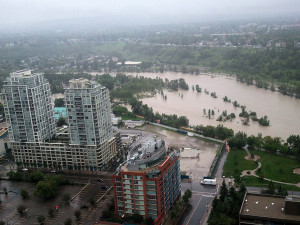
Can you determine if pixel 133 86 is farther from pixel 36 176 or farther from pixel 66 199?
pixel 66 199

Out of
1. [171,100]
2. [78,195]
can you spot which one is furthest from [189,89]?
[78,195]

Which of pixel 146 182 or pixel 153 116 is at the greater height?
pixel 146 182

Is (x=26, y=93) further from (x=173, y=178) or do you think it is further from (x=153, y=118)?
(x=153, y=118)

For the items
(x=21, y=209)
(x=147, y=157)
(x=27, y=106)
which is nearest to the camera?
(x=147, y=157)

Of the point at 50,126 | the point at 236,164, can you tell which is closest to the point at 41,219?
the point at 50,126

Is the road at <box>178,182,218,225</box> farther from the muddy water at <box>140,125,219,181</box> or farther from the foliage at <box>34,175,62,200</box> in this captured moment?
the foliage at <box>34,175,62,200</box>

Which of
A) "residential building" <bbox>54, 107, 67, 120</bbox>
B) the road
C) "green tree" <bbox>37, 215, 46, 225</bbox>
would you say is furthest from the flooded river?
"green tree" <bbox>37, 215, 46, 225</bbox>

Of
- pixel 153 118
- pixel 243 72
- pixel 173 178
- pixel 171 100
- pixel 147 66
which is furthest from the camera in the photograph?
pixel 147 66
